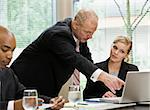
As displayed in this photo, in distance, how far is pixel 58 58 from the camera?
3.08 metres

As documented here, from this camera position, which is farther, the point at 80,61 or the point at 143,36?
the point at 143,36

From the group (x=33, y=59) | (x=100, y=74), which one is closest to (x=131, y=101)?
(x=100, y=74)

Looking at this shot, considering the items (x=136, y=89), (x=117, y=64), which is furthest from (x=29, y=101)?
(x=117, y=64)

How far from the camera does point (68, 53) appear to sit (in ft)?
9.39

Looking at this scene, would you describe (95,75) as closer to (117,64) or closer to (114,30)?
(117,64)

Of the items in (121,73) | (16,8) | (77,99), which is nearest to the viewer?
(77,99)

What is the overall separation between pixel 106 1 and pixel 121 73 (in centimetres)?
→ 116

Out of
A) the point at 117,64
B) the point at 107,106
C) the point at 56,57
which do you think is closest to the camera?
the point at 107,106

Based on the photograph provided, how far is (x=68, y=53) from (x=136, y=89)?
58 centimetres

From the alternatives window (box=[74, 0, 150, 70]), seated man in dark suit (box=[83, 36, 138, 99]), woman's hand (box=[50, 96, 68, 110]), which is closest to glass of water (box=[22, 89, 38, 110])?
woman's hand (box=[50, 96, 68, 110])

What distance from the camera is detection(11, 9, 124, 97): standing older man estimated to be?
9.45 feet

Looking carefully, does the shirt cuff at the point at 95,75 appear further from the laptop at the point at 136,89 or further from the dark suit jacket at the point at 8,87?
the dark suit jacket at the point at 8,87

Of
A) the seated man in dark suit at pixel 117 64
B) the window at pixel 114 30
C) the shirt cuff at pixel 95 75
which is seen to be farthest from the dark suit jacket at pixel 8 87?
the window at pixel 114 30

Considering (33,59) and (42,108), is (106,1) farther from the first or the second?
(42,108)
